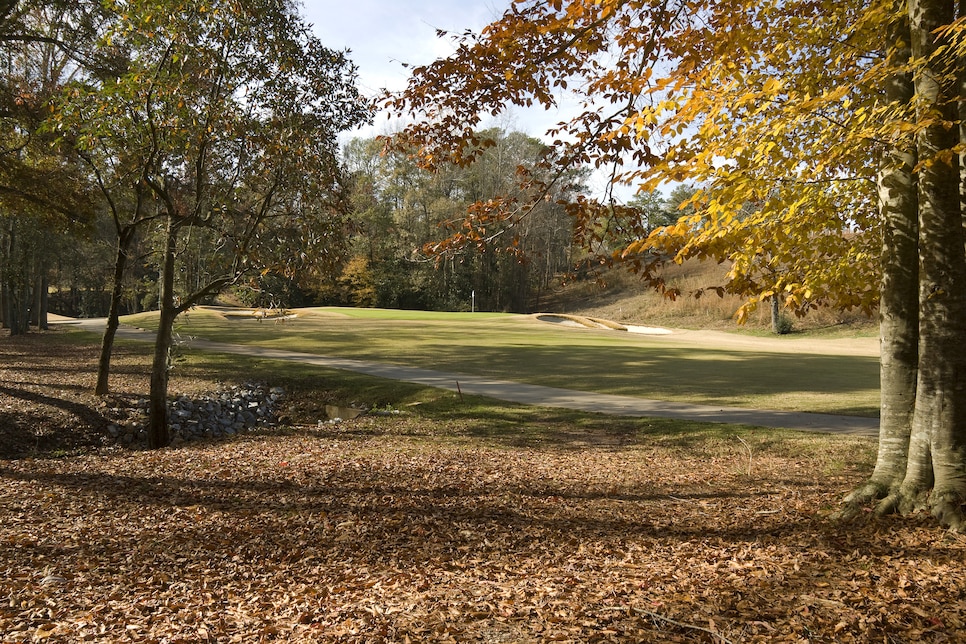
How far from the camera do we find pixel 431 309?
50062 millimetres

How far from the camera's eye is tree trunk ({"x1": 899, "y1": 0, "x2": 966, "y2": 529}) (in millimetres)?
4410

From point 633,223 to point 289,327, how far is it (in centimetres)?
2524

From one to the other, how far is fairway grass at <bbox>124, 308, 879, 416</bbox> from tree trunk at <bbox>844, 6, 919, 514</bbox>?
600cm

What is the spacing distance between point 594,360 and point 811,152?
1337 cm

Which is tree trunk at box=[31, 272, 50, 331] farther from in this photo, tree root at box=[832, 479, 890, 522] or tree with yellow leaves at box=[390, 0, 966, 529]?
tree root at box=[832, 479, 890, 522]

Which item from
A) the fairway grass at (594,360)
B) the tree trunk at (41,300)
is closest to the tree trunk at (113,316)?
the fairway grass at (594,360)

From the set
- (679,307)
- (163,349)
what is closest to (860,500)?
(163,349)

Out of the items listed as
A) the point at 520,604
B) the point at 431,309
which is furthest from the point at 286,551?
the point at 431,309

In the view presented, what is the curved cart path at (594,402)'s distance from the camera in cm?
955

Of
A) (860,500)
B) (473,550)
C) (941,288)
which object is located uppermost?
(941,288)

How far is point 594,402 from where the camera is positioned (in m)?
11.9

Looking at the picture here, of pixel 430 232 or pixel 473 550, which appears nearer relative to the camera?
pixel 473 550

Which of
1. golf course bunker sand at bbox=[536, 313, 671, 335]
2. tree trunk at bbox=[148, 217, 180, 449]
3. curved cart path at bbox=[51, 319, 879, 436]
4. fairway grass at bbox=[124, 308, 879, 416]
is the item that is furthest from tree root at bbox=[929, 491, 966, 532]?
golf course bunker sand at bbox=[536, 313, 671, 335]

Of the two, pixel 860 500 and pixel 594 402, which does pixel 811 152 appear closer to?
pixel 860 500
